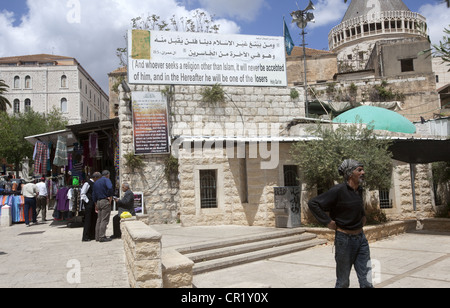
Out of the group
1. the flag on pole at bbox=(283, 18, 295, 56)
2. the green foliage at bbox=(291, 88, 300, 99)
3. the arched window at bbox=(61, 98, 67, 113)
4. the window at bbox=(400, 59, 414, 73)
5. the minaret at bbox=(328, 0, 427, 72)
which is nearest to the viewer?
the green foliage at bbox=(291, 88, 300, 99)

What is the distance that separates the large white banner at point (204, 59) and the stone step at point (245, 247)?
7.72 m

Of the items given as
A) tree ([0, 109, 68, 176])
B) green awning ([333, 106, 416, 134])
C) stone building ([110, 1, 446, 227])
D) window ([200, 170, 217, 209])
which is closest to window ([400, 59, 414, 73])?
green awning ([333, 106, 416, 134])

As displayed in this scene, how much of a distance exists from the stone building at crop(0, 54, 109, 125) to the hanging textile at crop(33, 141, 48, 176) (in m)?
32.4

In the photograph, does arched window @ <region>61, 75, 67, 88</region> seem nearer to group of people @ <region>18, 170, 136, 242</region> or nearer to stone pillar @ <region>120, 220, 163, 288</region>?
group of people @ <region>18, 170, 136, 242</region>

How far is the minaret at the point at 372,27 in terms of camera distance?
4906 cm

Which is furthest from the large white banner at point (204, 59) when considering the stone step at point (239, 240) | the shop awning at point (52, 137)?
the stone step at point (239, 240)

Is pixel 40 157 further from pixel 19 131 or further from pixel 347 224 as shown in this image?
pixel 19 131

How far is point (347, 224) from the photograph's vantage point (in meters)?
3.78

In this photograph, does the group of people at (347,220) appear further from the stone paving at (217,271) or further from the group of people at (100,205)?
the group of people at (100,205)

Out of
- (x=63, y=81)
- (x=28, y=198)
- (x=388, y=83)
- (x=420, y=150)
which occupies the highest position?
(x=63, y=81)

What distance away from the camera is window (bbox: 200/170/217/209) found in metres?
11.8

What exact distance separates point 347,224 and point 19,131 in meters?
35.5

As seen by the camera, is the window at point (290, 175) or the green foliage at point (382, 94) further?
the green foliage at point (382, 94)

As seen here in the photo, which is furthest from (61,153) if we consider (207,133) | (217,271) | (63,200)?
(217,271)
